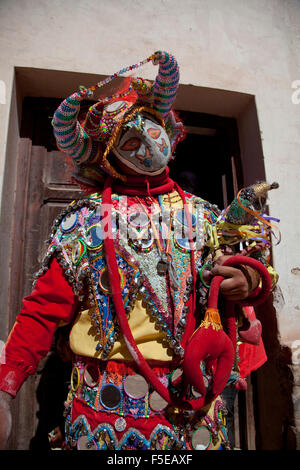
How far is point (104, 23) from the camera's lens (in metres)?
1.93

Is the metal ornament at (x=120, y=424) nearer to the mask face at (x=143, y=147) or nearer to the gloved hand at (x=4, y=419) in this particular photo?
the gloved hand at (x=4, y=419)

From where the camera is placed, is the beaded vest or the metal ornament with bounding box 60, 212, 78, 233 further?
the metal ornament with bounding box 60, 212, 78, 233

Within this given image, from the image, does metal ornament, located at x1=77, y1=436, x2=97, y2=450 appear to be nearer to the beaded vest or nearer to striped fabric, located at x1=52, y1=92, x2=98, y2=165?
the beaded vest

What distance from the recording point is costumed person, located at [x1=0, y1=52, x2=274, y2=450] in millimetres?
1145

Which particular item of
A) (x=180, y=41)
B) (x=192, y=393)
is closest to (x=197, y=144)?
(x=180, y=41)

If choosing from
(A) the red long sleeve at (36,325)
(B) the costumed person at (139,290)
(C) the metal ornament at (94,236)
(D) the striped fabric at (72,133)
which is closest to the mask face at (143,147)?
(B) the costumed person at (139,290)

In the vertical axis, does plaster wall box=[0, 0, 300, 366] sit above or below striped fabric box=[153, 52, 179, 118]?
above

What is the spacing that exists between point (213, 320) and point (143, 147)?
2.31ft

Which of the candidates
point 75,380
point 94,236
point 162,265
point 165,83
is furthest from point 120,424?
point 165,83

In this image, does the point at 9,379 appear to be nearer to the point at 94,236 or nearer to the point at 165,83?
the point at 94,236

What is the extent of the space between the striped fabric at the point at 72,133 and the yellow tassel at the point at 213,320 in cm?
80

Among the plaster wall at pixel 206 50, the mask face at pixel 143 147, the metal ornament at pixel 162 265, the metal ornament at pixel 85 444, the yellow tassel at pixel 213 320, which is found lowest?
the metal ornament at pixel 85 444

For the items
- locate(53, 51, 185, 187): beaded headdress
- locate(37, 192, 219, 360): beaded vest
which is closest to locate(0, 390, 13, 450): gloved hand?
locate(37, 192, 219, 360): beaded vest

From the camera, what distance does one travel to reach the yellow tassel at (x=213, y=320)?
1104mm
